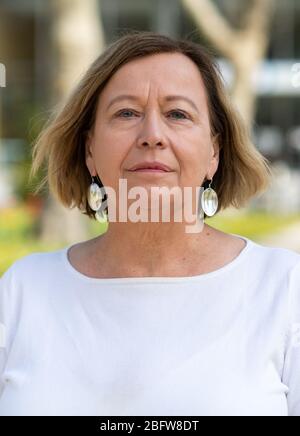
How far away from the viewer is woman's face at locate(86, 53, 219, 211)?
2.26 m

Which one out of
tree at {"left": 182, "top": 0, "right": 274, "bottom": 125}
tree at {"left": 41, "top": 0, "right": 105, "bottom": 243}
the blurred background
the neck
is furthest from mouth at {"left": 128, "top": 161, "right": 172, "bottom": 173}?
tree at {"left": 182, "top": 0, "right": 274, "bottom": 125}

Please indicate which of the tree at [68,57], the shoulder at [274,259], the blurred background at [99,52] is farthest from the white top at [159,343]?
the tree at [68,57]

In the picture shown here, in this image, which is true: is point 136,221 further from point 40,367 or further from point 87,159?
point 40,367

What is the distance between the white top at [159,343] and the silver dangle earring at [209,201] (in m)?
0.18

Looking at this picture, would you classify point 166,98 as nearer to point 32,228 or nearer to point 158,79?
point 158,79

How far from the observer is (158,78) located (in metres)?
2.32

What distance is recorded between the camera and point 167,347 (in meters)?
2.20

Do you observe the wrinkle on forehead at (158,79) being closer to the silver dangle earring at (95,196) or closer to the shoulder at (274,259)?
the silver dangle earring at (95,196)

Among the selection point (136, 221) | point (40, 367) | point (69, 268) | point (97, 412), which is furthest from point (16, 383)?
point (136, 221)

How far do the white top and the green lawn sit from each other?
406cm

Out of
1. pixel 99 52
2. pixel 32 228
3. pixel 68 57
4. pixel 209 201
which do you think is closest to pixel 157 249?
pixel 209 201

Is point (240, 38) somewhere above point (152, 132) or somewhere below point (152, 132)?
above

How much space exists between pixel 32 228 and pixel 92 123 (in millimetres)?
7145

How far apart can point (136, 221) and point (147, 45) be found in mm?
485
